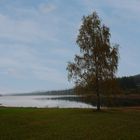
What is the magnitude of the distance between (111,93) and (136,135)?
3161cm

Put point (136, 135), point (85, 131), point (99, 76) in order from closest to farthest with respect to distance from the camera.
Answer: point (136, 135), point (85, 131), point (99, 76)

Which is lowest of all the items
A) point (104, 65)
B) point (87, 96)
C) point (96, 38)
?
point (87, 96)

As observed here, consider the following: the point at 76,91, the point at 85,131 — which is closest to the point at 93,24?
the point at 76,91

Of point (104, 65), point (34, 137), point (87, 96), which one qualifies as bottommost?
point (34, 137)

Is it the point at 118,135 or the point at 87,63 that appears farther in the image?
the point at 87,63

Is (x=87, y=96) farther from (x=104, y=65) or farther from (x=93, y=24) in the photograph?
(x=93, y=24)

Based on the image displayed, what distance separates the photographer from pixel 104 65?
5578 centimetres

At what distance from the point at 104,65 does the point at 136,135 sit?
3188 cm

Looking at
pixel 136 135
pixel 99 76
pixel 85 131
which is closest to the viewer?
pixel 136 135

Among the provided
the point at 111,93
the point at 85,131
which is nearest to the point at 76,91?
the point at 111,93

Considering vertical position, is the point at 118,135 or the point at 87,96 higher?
the point at 87,96

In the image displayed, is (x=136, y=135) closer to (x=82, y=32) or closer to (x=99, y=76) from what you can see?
(x=99, y=76)

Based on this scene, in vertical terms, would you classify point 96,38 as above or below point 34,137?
above

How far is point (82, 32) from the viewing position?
5759 centimetres
